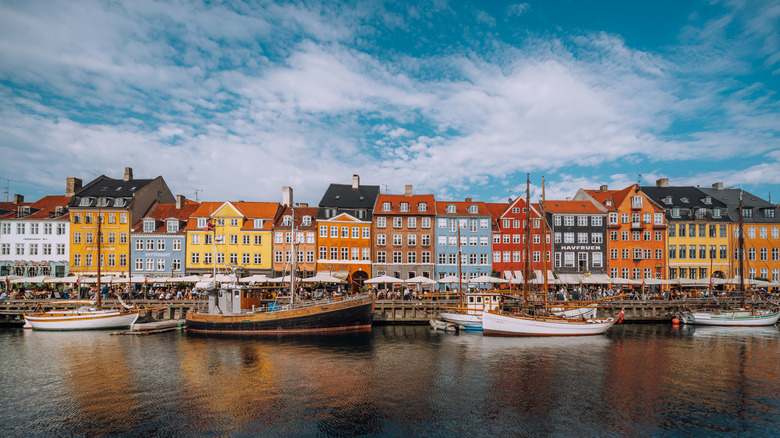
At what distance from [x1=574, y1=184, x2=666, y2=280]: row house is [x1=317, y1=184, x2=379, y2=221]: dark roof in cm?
3256

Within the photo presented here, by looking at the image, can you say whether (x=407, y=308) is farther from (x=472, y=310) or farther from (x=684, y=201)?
(x=684, y=201)

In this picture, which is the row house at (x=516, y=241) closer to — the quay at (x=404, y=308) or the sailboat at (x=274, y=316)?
the quay at (x=404, y=308)

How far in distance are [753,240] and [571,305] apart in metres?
36.1

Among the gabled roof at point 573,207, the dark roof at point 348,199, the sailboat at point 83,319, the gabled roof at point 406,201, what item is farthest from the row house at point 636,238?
the sailboat at point 83,319

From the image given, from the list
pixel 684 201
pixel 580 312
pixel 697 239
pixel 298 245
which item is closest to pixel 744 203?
pixel 684 201

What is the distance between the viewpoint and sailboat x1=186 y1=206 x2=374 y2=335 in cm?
3688

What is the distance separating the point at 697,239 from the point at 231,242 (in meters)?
62.6

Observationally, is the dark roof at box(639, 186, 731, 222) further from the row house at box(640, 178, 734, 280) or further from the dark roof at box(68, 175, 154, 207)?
the dark roof at box(68, 175, 154, 207)

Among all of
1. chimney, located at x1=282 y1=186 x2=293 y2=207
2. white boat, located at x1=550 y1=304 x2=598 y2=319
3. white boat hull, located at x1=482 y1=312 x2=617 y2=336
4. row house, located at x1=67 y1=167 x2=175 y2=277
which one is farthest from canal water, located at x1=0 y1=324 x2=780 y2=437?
chimney, located at x1=282 y1=186 x2=293 y2=207

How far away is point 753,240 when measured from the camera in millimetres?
59188

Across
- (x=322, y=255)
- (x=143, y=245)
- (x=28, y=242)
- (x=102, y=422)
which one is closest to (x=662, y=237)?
(x=322, y=255)

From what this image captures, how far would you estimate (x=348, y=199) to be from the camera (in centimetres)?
6003

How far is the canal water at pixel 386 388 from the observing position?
17.5 metres

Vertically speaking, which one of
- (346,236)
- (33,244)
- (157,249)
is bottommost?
(157,249)
